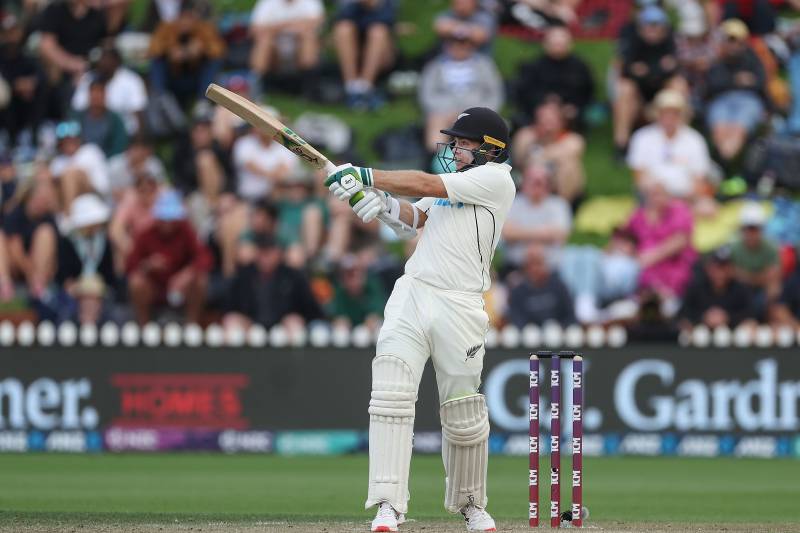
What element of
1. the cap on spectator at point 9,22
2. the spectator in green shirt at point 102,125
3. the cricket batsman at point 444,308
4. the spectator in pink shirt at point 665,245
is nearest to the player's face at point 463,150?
the cricket batsman at point 444,308

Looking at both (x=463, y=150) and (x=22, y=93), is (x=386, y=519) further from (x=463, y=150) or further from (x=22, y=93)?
(x=22, y=93)

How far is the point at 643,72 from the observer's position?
16938mm

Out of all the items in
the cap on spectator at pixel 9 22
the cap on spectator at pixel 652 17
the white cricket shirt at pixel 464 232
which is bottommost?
the white cricket shirt at pixel 464 232

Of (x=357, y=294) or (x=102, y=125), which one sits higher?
(x=102, y=125)

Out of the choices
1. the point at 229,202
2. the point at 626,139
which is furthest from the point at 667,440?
the point at 229,202

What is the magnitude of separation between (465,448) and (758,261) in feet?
25.5

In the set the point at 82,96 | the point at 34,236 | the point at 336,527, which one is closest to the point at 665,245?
the point at 34,236

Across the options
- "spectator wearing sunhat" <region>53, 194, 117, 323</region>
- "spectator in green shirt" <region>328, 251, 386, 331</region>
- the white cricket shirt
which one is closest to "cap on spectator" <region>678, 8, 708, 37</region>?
"spectator in green shirt" <region>328, 251, 386, 331</region>

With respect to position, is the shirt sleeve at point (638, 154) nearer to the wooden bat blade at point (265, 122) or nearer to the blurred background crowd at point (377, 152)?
the blurred background crowd at point (377, 152)

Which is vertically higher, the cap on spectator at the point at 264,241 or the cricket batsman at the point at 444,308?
the cap on spectator at the point at 264,241

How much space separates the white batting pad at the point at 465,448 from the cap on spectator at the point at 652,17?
9759mm

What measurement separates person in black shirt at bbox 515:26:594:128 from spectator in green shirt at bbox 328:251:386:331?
2.84 meters

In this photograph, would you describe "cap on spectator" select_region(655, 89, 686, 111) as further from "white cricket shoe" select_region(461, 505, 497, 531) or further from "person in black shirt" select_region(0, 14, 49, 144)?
"white cricket shoe" select_region(461, 505, 497, 531)

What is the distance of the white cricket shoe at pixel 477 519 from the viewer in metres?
8.07
